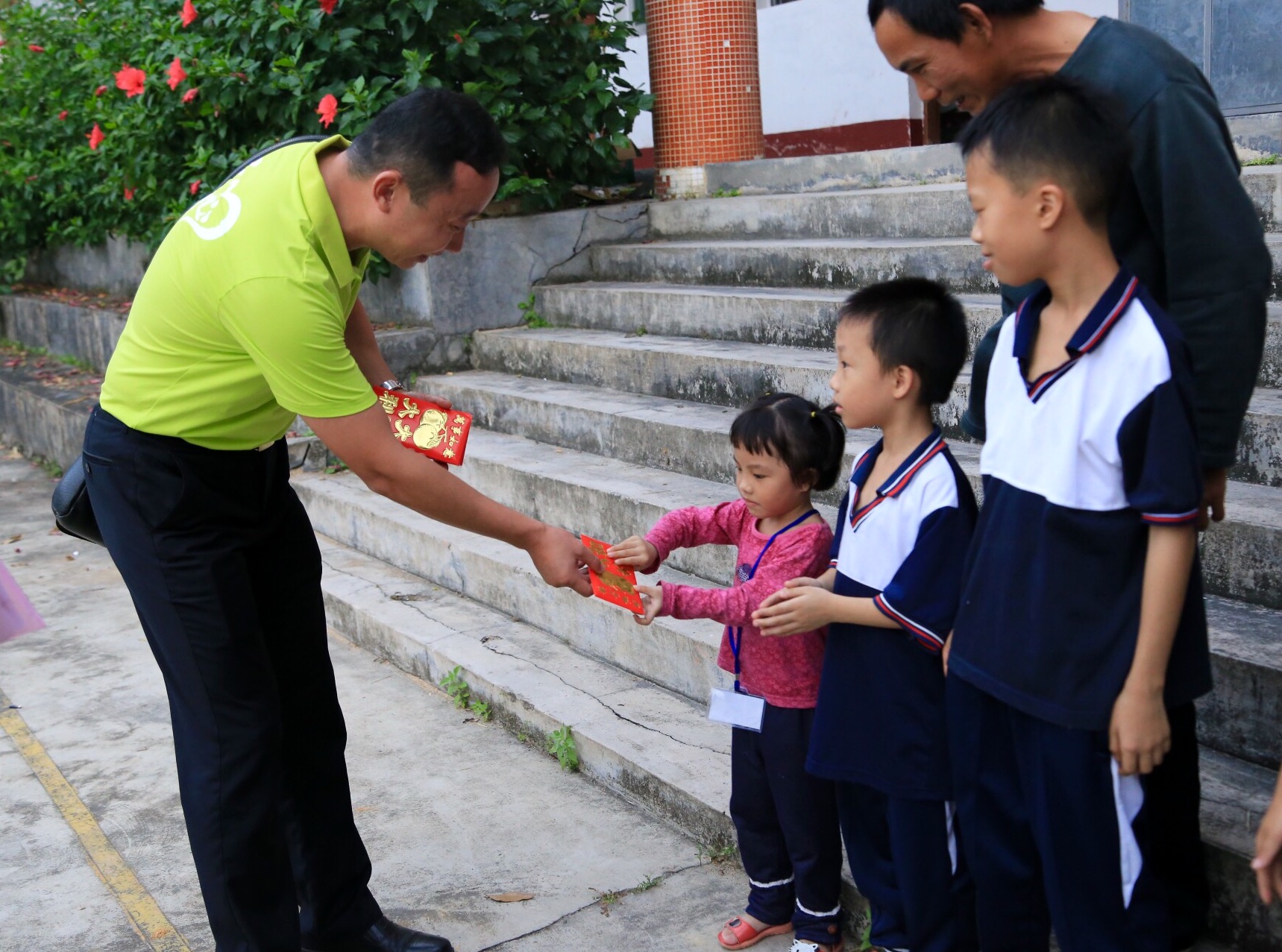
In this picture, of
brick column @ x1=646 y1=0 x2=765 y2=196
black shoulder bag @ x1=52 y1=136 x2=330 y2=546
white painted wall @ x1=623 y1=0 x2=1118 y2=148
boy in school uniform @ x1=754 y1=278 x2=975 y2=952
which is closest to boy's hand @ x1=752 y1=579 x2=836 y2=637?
boy in school uniform @ x1=754 y1=278 x2=975 y2=952

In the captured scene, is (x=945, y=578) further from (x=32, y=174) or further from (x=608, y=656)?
(x=32, y=174)

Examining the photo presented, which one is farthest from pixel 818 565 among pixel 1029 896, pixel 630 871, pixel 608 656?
pixel 608 656

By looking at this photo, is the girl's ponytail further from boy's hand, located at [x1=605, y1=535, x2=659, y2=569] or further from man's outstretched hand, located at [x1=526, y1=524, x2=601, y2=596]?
man's outstretched hand, located at [x1=526, y1=524, x2=601, y2=596]

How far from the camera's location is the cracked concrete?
2918 millimetres

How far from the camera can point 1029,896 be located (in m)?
2.11

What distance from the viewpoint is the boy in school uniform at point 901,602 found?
221 centimetres

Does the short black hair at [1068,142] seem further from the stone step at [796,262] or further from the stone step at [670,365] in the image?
the stone step at [796,262]

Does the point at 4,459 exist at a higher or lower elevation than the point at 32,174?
lower

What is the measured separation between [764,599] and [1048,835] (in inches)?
28.5

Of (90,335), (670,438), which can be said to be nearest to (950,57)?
(670,438)

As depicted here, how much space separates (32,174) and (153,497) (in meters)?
8.11

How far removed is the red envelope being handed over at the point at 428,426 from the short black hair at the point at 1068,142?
4.38 feet

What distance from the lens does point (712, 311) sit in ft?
17.4

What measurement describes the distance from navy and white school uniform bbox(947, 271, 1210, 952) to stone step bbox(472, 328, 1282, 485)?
1.40 m
